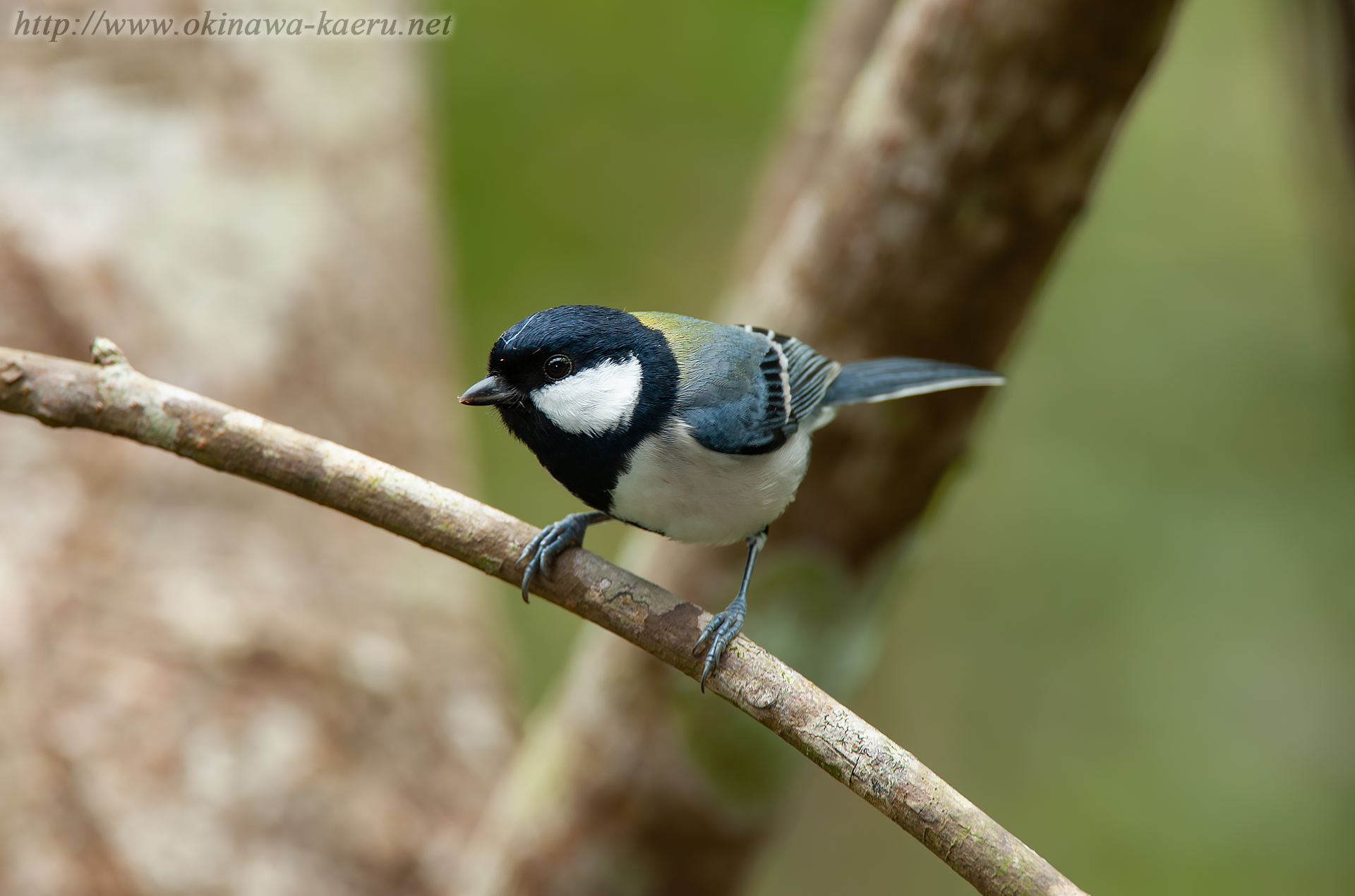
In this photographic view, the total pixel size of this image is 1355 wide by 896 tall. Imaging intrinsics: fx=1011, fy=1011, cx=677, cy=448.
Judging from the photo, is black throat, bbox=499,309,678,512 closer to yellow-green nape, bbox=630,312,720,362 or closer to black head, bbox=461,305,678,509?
black head, bbox=461,305,678,509

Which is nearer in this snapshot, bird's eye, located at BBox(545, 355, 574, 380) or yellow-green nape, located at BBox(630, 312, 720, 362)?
bird's eye, located at BBox(545, 355, 574, 380)

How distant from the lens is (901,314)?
3148 mm

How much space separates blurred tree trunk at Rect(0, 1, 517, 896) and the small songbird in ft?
5.73

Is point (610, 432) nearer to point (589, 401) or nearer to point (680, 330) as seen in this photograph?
point (589, 401)

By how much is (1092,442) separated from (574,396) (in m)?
4.94

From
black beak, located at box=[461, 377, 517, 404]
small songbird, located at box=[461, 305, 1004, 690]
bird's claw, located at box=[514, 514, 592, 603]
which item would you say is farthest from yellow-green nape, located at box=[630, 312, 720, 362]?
bird's claw, located at box=[514, 514, 592, 603]

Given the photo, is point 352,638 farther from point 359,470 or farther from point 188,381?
point 359,470

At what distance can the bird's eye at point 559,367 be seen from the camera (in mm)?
2316

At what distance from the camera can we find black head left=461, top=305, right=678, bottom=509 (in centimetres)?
229

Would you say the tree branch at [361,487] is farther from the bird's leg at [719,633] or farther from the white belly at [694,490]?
the white belly at [694,490]

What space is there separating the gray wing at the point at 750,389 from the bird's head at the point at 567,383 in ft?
0.39

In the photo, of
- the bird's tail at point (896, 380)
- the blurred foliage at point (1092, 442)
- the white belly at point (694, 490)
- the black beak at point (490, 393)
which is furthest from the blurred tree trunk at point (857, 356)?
the blurred foliage at point (1092, 442)

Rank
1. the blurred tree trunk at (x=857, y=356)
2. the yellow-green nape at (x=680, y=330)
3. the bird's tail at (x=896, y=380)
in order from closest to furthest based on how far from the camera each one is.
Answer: the yellow-green nape at (x=680, y=330), the blurred tree trunk at (x=857, y=356), the bird's tail at (x=896, y=380)

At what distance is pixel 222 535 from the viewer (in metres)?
3.81
